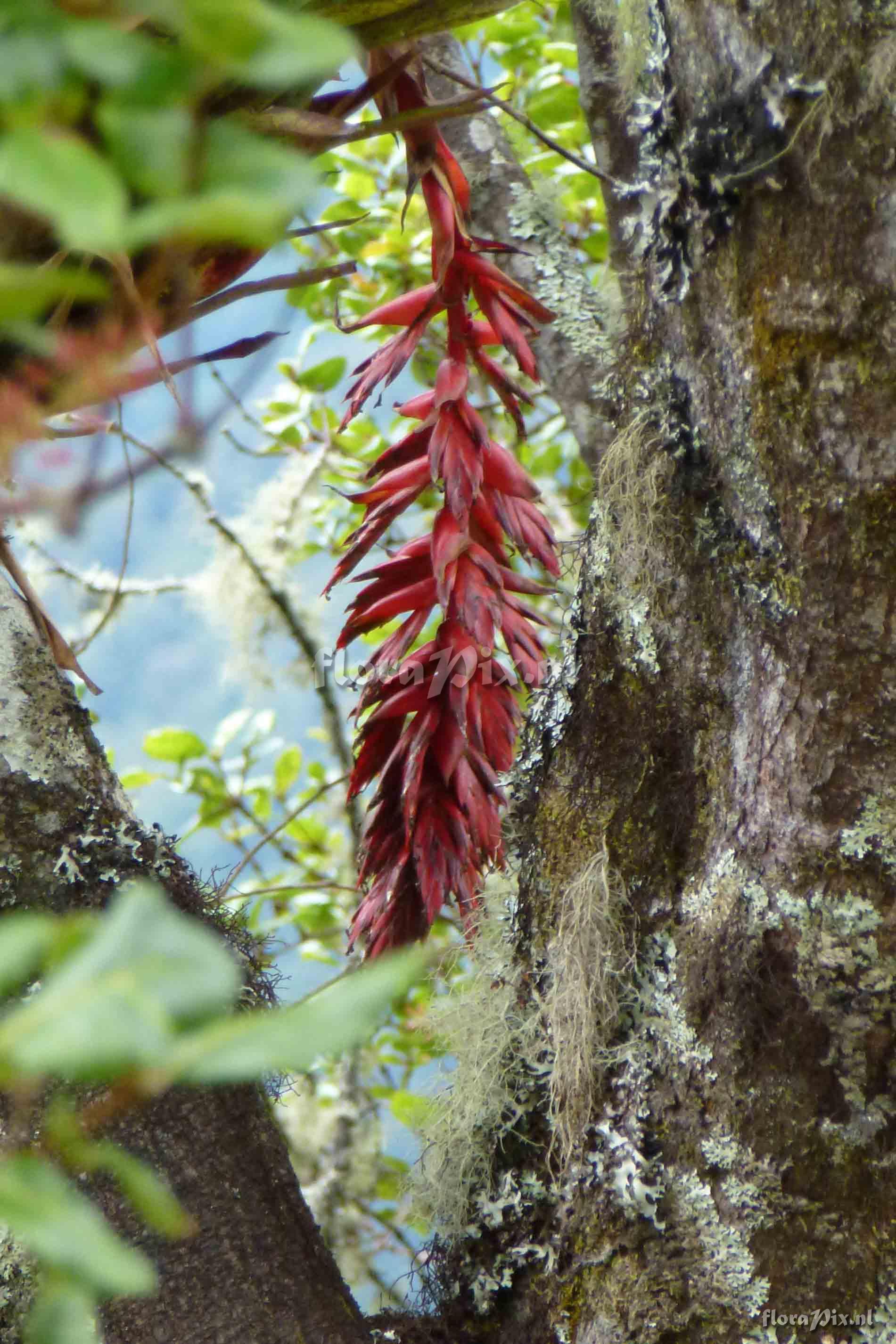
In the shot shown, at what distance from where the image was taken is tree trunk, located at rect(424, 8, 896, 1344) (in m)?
0.54

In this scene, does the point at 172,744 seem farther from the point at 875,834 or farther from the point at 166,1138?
the point at 875,834

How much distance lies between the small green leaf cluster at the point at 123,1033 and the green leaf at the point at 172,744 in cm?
165

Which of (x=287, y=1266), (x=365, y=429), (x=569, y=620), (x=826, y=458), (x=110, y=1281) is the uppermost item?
(x=365, y=429)

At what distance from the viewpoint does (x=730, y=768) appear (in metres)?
0.65

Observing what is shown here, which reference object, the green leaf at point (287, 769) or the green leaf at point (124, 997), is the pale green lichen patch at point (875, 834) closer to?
the green leaf at point (124, 997)

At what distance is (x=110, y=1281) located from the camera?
0.63 feet

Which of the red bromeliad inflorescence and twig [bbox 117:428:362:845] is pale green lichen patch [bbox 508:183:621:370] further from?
twig [bbox 117:428:362:845]

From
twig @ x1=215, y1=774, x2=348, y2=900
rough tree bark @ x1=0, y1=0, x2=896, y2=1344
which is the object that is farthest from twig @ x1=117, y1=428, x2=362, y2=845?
rough tree bark @ x1=0, y1=0, x2=896, y2=1344

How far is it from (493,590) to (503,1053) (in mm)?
317

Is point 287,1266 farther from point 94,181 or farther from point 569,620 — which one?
point 94,181

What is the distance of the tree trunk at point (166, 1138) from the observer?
2.16ft

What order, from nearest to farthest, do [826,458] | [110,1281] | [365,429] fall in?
[110,1281] < [826,458] < [365,429]

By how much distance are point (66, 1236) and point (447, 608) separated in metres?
0.58

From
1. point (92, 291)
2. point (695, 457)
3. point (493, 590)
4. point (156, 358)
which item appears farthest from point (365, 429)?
point (92, 291)
